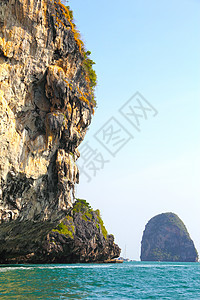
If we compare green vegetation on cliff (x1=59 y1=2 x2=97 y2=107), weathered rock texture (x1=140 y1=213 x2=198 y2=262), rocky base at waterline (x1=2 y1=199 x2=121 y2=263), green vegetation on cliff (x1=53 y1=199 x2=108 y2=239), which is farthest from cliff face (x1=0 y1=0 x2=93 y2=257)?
weathered rock texture (x1=140 y1=213 x2=198 y2=262)

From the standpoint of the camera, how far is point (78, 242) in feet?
160

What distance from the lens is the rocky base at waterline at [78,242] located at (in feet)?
140

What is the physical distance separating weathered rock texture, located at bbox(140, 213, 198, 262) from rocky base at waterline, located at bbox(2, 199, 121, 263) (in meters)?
124

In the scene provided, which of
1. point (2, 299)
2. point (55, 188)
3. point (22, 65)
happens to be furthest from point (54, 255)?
point (2, 299)

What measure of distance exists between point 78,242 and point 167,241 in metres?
149

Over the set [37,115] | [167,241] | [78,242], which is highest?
[37,115]

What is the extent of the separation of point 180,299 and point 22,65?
21.2 m

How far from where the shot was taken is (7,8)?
24.3 metres

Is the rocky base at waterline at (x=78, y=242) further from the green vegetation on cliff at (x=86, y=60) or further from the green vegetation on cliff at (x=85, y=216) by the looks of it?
the green vegetation on cliff at (x=86, y=60)

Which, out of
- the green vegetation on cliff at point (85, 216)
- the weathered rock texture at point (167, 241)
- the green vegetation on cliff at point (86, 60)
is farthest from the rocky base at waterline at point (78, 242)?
the weathered rock texture at point (167, 241)

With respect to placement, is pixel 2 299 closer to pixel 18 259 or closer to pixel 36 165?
pixel 36 165

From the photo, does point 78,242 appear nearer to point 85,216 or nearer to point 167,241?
point 85,216

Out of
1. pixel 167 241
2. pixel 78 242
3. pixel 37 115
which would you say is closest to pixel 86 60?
pixel 37 115

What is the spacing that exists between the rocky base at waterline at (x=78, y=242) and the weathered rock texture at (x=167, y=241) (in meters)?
124
